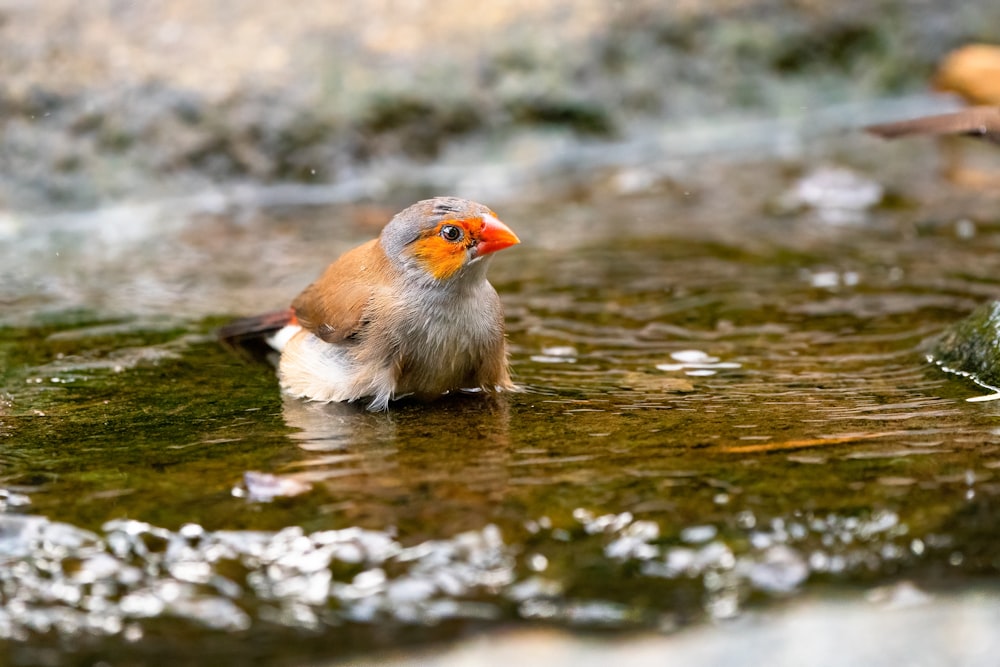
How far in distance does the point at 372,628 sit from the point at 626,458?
89cm

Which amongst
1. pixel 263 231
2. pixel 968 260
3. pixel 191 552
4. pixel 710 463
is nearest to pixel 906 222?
pixel 968 260

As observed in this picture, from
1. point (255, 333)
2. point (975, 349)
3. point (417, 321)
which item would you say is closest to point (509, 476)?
point (417, 321)

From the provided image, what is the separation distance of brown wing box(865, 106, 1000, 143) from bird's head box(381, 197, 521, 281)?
1910 mm

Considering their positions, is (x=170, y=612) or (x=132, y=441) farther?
(x=132, y=441)

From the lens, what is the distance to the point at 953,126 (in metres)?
5.04

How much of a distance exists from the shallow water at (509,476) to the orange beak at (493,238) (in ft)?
1.74

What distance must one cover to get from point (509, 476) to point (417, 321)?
1.20 metres

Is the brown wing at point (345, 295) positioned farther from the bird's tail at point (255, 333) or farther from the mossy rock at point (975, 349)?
the mossy rock at point (975, 349)

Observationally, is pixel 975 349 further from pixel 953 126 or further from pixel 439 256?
pixel 439 256

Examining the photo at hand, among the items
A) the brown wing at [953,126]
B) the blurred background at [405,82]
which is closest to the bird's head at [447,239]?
the brown wing at [953,126]

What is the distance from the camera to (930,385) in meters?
3.99

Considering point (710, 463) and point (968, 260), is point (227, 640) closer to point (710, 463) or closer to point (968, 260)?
point (710, 463)

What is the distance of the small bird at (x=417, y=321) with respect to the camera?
414cm

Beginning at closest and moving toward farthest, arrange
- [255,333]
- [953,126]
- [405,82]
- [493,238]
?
[493,238]
[255,333]
[953,126]
[405,82]
